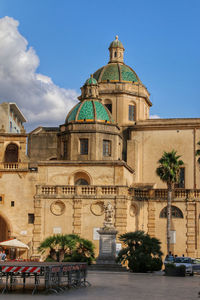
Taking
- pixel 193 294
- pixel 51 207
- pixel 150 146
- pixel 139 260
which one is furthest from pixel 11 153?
pixel 193 294

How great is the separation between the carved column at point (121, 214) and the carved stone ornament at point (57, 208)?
4376 mm

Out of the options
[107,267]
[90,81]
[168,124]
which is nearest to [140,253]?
[107,267]

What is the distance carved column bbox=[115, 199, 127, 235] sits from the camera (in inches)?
1739

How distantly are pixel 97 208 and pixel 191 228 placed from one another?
773cm

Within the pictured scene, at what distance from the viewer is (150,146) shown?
53.5 metres

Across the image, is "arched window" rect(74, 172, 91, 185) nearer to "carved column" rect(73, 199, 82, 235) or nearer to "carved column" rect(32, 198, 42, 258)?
"carved column" rect(73, 199, 82, 235)

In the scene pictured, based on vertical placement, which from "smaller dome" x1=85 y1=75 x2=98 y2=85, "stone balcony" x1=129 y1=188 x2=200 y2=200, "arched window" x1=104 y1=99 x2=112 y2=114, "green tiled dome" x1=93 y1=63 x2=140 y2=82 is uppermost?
"green tiled dome" x1=93 y1=63 x2=140 y2=82

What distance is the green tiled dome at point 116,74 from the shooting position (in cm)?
5691

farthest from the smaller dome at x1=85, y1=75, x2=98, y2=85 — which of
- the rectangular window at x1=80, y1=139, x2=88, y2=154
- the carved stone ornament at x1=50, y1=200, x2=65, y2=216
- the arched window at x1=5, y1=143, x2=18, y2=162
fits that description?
the carved stone ornament at x1=50, y1=200, x2=65, y2=216

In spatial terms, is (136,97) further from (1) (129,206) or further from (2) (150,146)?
(1) (129,206)

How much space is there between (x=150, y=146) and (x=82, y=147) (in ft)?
24.4

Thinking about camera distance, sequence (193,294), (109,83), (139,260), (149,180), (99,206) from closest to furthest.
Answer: (193,294), (139,260), (99,206), (149,180), (109,83)

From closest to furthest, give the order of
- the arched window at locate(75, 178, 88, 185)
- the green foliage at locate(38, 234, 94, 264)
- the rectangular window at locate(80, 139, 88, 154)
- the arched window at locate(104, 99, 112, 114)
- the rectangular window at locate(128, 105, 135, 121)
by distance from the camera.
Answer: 1. the green foliage at locate(38, 234, 94, 264)
2. the arched window at locate(75, 178, 88, 185)
3. the rectangular window at locate(80, 139, 88, 154)
4. the arched window at locate(104, 99, 112, 114)
5. the rectangular window at locate(128, 105, 135, 121)

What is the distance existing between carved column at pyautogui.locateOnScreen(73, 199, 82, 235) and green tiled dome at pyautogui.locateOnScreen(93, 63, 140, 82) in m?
16.4
